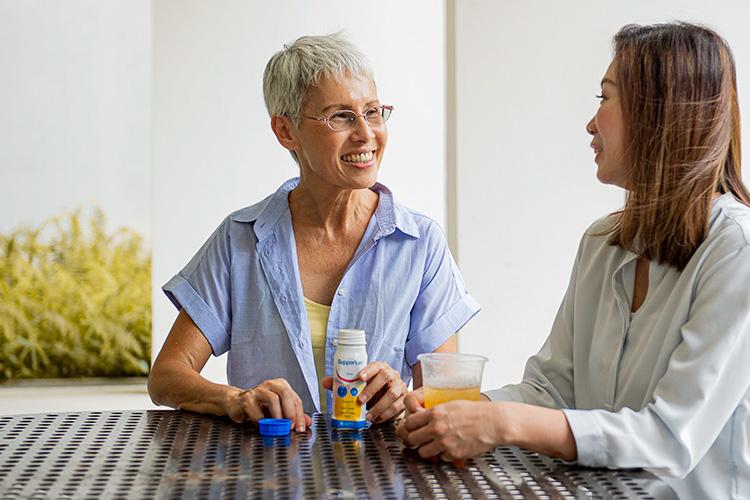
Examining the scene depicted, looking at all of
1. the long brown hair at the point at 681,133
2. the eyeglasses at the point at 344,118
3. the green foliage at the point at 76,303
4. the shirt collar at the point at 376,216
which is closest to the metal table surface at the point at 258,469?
the long brown hair at the point at 681,133

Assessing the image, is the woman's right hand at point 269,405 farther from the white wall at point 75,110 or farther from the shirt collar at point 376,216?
the white wall at point 75,110

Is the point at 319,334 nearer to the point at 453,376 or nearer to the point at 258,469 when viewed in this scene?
the point at 453,376

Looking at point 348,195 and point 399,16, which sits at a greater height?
point 399,16

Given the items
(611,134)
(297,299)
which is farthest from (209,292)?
(611,134)

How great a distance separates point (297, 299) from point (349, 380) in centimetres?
56

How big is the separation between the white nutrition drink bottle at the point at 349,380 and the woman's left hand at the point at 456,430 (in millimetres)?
199

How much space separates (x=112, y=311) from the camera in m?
4.62

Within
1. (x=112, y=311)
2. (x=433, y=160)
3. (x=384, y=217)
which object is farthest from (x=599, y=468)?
(x=112, y=311)

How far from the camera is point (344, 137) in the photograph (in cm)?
225

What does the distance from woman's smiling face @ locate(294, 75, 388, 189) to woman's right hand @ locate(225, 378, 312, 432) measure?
0.65 metres

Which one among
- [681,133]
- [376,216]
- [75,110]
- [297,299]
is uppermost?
[75,110]

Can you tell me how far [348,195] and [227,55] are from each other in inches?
85.4

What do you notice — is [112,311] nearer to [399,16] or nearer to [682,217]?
[399,16]

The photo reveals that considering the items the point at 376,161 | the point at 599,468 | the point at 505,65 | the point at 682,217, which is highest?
the point at 505,65
